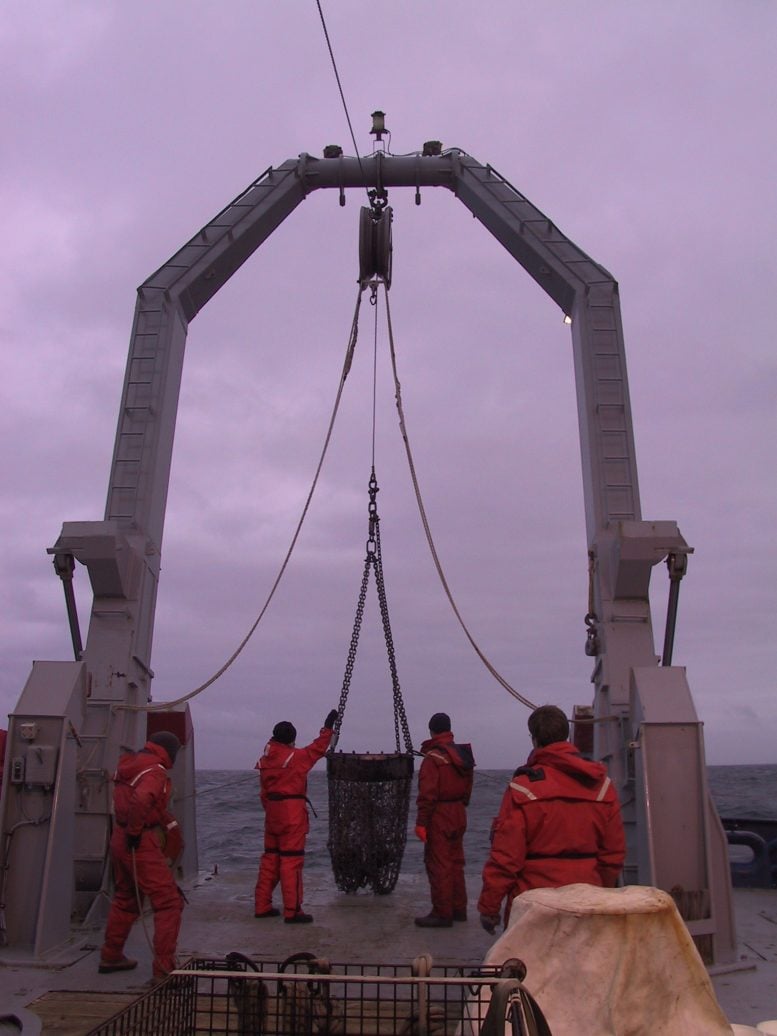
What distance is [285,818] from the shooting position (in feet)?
24.7

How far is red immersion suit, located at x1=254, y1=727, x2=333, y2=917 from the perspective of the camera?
7.42 m

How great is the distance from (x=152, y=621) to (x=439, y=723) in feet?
8.77

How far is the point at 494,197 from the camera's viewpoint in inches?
369

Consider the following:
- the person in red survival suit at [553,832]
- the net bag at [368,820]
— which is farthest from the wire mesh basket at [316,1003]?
the net bag at [368,820]

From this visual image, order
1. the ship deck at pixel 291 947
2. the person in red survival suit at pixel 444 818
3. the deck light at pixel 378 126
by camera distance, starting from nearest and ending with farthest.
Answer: the ship deck at pixel 291 947 → the person in red survival suit at pixel 444 818 → the deck light at pixel 378 126

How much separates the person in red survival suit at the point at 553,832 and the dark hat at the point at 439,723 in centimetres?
330

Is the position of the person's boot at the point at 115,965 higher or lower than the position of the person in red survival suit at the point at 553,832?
lower

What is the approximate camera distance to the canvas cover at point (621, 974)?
3.05m

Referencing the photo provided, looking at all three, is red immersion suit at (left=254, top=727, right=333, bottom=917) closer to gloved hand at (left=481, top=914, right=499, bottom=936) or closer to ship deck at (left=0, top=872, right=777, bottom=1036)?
ship deck at (left=0, top=872, right=777, bottom=1036)

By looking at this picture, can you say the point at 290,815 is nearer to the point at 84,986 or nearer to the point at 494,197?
the point at 84,986

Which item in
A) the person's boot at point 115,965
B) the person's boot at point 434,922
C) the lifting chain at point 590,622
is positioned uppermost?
the lifting chain at point 590,622

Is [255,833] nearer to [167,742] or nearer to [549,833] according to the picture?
[167,742]

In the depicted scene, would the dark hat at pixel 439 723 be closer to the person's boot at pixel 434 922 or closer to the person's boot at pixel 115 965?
the person's boot at pixel 434 922

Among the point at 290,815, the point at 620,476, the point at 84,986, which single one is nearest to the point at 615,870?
the point at 84,986
